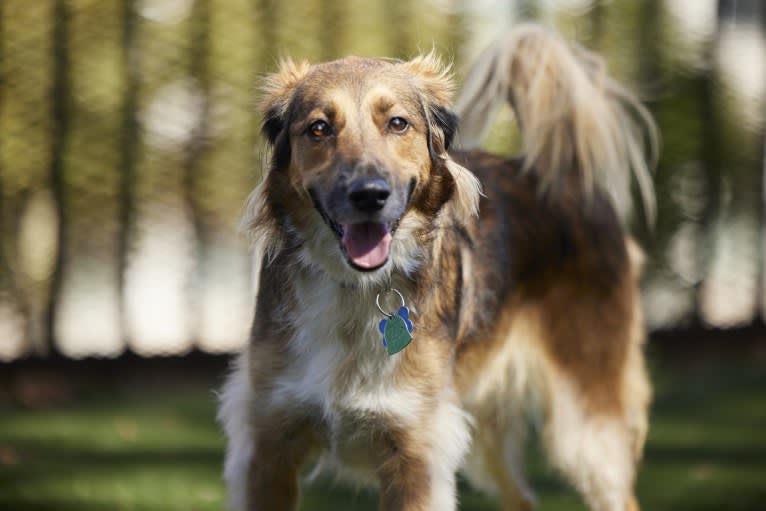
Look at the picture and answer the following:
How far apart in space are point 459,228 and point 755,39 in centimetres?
474

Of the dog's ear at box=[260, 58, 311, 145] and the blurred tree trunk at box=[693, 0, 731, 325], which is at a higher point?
the dog's ear at box=[260, 58, 311, 145]

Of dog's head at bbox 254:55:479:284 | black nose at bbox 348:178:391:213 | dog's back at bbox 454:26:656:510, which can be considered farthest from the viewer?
dog's back at bbox 454:26:656:510

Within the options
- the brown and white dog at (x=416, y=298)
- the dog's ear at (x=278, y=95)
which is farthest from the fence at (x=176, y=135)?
the dog's ear at (x=278, y=95)

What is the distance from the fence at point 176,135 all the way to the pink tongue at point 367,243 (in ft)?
11.6

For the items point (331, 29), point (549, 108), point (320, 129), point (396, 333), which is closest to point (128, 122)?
point (331, 29)

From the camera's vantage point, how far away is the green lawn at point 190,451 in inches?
189

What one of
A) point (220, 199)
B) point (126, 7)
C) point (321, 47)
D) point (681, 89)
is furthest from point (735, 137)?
point (126, 7)

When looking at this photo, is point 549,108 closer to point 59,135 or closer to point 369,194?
point 369,194

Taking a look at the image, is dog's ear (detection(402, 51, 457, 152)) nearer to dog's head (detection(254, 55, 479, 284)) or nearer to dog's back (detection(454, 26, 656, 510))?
dog's head (detection(254, 55, 479, 284))

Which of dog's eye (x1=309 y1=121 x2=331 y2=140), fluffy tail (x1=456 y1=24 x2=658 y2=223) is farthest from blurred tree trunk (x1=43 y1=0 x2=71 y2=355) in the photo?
dog's eye (x1=309 y1=121 x2=331 y2=140)

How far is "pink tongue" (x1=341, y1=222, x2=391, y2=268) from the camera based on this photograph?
317 centimetres

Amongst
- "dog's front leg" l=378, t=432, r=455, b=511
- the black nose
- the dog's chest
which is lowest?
"dog's front leg" l=378, t=432, r=455, b=511

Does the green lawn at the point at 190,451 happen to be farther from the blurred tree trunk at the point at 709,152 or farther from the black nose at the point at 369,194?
the black nose at the point at 369,194

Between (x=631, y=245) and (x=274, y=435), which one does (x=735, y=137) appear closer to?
(x=631, y=245)
